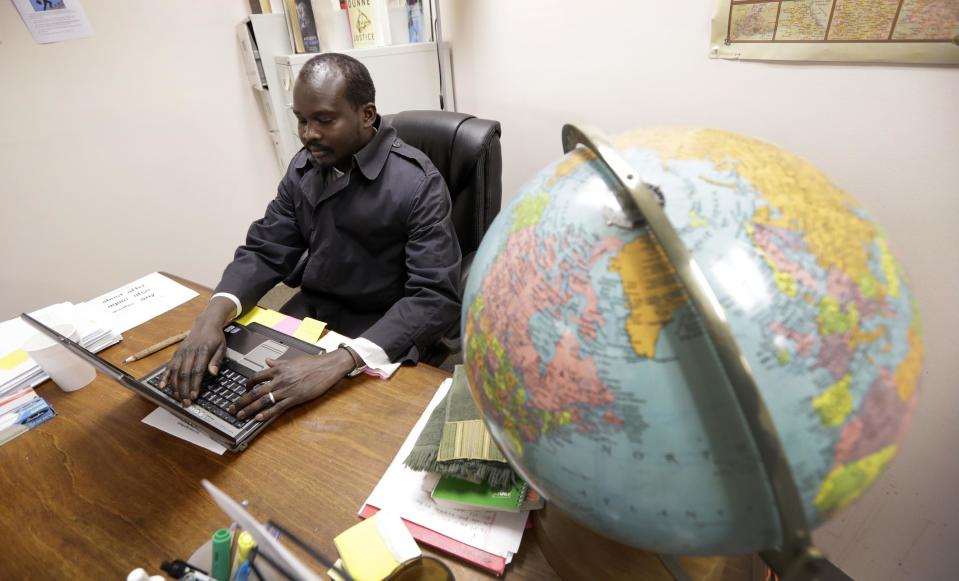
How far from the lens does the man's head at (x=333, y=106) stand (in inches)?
39.5

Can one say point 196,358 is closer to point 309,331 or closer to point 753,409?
point 309,331

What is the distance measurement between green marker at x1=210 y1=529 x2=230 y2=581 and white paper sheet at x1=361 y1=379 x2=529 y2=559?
173 millimetres

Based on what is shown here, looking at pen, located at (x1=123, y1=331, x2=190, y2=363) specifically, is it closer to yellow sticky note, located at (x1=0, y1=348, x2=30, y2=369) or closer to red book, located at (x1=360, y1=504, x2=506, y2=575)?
yellow sticky note, located at (x1=0, y1=348, x2=30, y2=369)

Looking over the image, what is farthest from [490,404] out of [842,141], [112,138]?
[112,138]

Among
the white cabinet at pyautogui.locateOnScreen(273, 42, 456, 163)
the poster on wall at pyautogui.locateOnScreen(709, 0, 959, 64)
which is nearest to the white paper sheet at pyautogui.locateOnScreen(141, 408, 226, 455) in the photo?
the poster on wall at pyautogui.locateOnScreen(709, 0, 959, 64)

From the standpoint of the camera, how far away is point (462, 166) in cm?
122

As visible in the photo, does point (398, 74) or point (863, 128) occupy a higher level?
point (398, 74)

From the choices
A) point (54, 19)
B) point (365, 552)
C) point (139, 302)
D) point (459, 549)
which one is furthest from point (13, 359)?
point (54, 19)

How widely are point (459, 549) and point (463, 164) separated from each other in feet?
3.08

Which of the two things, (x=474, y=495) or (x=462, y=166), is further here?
(x=462, y=166)

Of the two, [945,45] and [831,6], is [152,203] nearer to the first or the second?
[831,6]

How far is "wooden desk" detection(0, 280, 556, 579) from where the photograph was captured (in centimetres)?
59

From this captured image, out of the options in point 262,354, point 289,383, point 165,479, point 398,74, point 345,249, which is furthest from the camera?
point 398,74

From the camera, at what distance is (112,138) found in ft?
6.24
